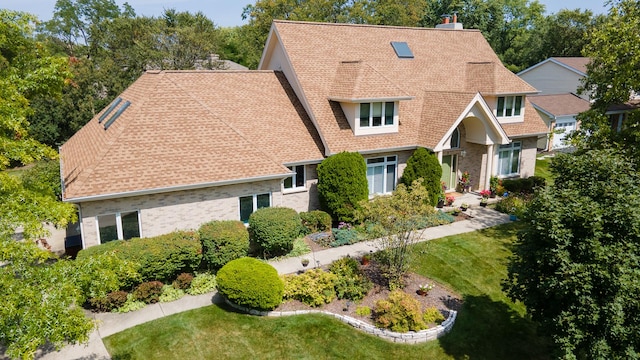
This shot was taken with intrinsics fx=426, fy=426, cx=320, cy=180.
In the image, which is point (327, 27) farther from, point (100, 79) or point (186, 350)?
point (100, 79)

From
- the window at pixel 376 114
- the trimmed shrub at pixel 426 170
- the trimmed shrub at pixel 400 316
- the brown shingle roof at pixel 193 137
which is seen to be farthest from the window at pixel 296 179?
the trimmed shrub at pixel 400 316

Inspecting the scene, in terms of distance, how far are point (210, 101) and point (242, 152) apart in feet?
14.4

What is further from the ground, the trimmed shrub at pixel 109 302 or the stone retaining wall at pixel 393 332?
the trimmed shrub at pixel 109 302

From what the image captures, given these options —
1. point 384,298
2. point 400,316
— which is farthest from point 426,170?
point 400,316

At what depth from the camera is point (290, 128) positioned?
22.4 m

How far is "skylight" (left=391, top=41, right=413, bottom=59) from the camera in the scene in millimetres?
28594

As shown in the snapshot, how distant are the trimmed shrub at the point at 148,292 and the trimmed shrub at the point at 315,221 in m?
7.67

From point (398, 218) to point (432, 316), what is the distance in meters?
3.47

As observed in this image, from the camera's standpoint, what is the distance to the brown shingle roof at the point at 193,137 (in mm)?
16984

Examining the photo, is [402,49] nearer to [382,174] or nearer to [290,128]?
[382,174]

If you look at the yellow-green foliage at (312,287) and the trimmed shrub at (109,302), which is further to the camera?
the yellow-green foliage at (312,287)

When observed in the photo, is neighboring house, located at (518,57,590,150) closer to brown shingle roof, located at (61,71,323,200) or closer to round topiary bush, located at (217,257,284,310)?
brown shingle roof, located at (61,71,323,200)

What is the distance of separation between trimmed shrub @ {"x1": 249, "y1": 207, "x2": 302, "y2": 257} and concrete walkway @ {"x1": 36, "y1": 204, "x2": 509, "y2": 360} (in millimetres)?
663

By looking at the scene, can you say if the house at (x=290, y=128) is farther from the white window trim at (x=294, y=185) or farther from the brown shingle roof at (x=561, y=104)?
the brown shingle roof at (x=561, y=104)
